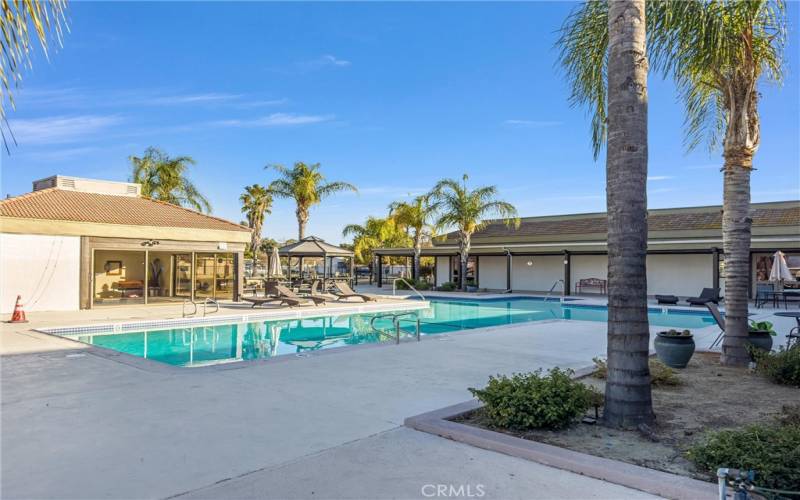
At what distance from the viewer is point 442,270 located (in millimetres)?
35406

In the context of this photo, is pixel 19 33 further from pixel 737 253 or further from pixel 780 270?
pixel 780 270

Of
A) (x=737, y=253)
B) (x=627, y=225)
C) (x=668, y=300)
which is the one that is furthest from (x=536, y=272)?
(x=627, y=225)

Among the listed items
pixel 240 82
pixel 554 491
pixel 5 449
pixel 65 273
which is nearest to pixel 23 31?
pixel 5 449

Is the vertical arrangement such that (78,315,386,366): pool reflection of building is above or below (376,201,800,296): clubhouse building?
below

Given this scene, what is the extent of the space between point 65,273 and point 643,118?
18.9 m

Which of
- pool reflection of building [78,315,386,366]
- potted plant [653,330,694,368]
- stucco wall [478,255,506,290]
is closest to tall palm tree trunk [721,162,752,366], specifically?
potted plant [653,330,694,368]

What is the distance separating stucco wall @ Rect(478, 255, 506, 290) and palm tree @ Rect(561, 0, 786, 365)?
77.4 feet

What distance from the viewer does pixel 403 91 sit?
22.9m

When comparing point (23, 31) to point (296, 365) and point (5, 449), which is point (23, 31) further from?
point (296, 365)

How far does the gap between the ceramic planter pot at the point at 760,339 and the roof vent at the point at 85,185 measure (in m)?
23.7

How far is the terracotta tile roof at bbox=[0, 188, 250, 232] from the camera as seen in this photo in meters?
17.5

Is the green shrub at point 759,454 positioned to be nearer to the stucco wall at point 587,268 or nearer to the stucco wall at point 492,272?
the stucco wall at point 587,268

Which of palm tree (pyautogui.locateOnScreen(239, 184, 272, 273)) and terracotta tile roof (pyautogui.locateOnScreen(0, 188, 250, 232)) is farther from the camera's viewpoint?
palm tree (pyautogui.locateOnScreen(239, 184, 272, 273))

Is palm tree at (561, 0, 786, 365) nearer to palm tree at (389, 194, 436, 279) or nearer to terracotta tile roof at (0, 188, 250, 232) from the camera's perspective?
terracotta tile roof at (0, 188, 250, 232)
